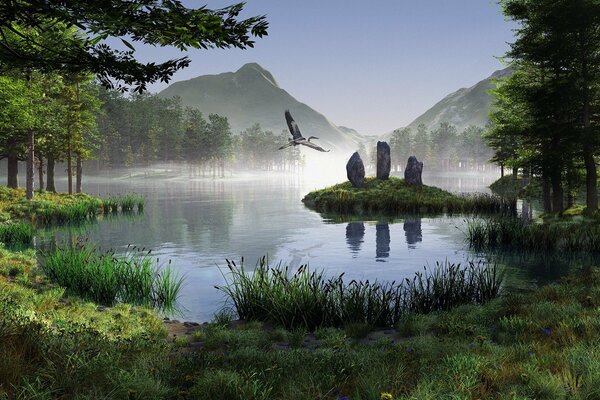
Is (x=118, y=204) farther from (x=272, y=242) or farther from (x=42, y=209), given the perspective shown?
(x=272, y=242)

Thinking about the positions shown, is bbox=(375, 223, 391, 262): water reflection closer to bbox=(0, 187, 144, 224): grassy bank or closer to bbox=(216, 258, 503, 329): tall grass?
bbox=(216, 258, 503, 329): tall grass

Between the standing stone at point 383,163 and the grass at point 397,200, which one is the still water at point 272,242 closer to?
the grass at point 397,200

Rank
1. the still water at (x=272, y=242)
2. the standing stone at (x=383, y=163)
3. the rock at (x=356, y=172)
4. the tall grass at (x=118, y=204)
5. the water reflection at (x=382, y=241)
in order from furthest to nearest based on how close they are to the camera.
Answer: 1. the standing stone at (x=383, y=163)
2. the rock at (x=356, y=172)
3. the tall grass at (x=118, y=204)
4. the water reflection at (x=382, y=241)
5. the still water at (x=272, y=242)

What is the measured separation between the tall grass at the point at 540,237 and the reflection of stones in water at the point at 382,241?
161 inches

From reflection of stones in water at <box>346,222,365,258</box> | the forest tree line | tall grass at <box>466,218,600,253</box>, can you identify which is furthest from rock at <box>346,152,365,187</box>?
tall grass at <box>466,218,600,253</box>

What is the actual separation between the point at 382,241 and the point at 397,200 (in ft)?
53.2

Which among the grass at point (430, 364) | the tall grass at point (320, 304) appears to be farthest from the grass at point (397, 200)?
the grass at point (430, 364)

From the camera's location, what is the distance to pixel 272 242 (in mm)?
25250

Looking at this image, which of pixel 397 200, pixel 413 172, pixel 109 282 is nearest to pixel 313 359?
pixel 109 282

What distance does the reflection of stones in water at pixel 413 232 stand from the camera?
24.3m

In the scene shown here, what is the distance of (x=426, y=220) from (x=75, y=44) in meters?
29.1

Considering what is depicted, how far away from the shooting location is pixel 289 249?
22984mm

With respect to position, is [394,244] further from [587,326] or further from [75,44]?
[75,44]

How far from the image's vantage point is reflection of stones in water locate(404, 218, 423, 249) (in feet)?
79.7
